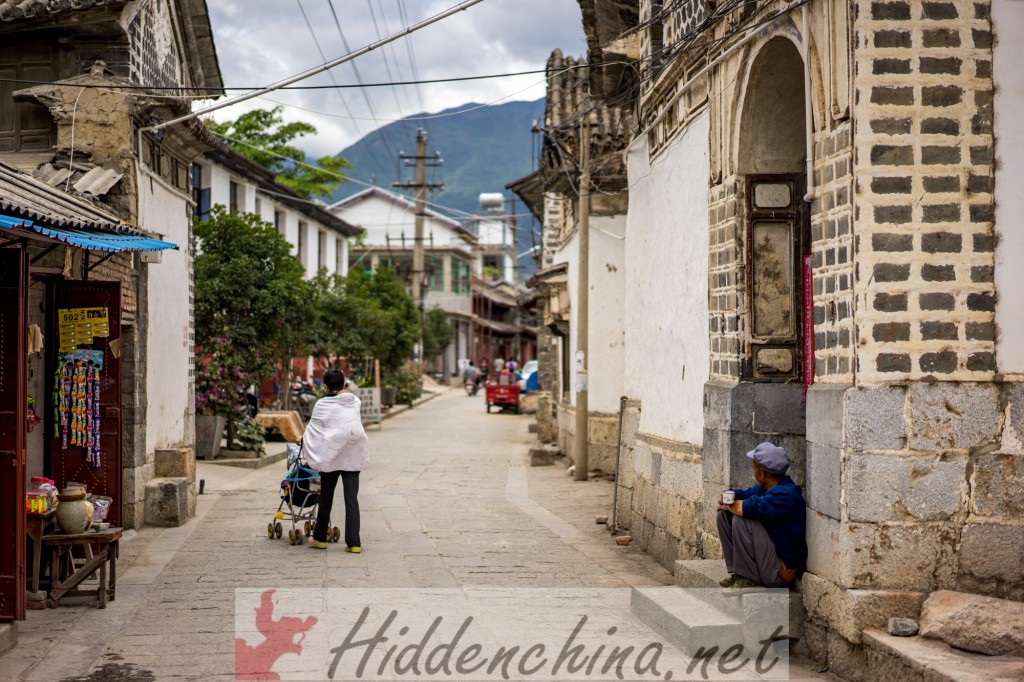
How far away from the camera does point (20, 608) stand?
6977mm

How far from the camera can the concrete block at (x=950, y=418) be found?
614cm

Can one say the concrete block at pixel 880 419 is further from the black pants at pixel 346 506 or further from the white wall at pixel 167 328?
the white wall at pixel 167 328

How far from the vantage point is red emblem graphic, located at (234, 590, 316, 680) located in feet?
20.9

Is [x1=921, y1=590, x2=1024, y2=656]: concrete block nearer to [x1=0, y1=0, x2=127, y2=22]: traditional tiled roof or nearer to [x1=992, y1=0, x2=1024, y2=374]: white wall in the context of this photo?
[x1=992, y1=0, x2=1024, y2=374]: white wall

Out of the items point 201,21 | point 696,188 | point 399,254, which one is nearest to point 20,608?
point 696,188

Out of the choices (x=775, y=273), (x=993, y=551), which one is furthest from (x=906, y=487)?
(x=775, y=273)

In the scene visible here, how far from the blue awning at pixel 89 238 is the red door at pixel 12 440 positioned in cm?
29

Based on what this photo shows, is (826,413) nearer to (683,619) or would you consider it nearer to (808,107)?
(683,619)

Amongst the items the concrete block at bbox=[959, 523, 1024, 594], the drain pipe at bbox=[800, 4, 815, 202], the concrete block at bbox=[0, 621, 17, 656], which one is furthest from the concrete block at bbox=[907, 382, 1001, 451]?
the concrete block at bbox=[0, 621, 17, 656]

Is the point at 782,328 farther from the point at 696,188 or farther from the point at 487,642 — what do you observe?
the point at 487,642

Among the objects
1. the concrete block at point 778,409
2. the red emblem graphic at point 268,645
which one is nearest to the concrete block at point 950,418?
the concrete block at point 778,409

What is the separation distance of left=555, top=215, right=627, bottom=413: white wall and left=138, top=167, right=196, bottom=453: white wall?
637 cm

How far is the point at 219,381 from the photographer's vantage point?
726 inches

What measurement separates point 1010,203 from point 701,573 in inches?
124
